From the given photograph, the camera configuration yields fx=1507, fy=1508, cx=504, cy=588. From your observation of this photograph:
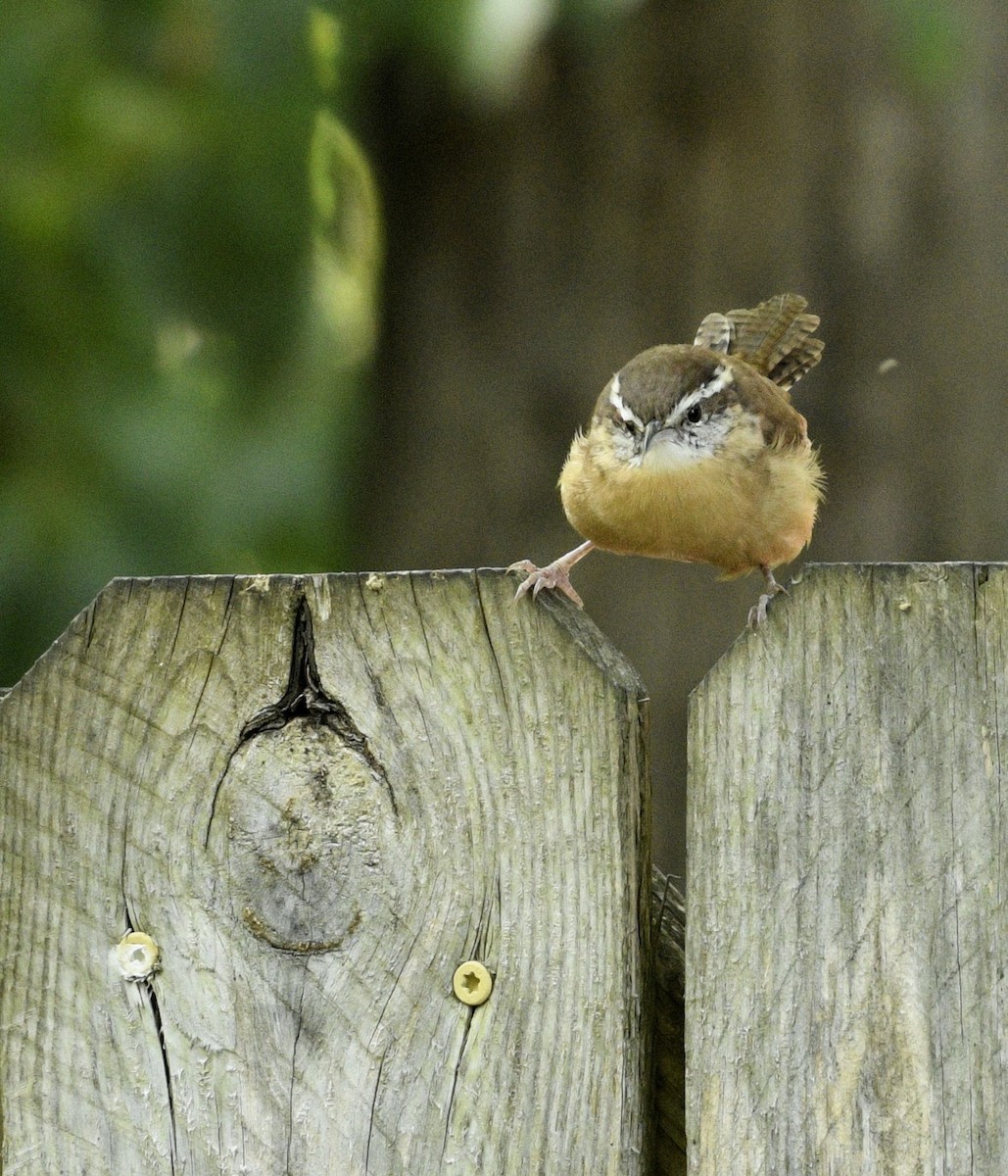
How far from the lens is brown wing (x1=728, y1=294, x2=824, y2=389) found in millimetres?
4195

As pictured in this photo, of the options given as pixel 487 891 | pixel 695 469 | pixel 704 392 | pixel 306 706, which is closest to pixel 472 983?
pixel 487 891

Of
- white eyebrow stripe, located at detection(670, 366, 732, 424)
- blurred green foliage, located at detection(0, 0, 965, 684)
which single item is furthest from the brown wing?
blurred green foliage, located at detection(0, 0, 965, 684)

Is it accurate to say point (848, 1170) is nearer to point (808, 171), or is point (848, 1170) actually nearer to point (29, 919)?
point (29, 919)

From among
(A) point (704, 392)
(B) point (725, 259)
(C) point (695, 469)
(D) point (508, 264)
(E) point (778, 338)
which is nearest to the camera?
(C) point (695, 469)

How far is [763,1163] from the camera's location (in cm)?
170

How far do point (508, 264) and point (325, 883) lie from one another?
10.6ft

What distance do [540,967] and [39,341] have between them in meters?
3.44

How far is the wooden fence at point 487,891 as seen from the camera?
1.67 metres

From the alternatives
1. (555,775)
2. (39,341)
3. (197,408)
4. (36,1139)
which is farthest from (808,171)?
(36,1139)

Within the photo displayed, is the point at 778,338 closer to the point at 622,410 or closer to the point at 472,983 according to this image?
the point at 622,410

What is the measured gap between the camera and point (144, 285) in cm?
471

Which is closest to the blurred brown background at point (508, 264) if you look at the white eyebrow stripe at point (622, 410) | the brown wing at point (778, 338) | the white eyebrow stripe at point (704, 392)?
the brown wing at point (778, 338)

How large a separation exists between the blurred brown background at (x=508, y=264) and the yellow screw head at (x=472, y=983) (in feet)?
8.37

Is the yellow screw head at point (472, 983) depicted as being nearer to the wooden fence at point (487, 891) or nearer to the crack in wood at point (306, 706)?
the wooden fence at point (487, 891)
